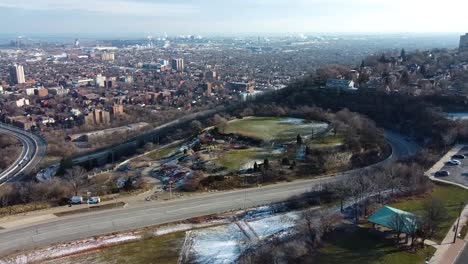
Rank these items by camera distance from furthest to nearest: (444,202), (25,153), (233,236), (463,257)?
1. (25,153)
2. (444,202)
3. (233,236)
4. (463,257)

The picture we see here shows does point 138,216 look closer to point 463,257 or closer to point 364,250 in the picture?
point 364,250

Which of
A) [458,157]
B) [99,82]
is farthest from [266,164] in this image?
[99,82]

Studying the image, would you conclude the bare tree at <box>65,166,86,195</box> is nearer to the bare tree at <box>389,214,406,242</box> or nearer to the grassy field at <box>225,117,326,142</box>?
the grassy field at <box>225,117,326,142</box>

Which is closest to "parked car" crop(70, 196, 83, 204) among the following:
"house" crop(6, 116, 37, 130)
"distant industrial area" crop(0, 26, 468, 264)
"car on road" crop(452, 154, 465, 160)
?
"distant industrial area" crop(0, 26, 468, 264)

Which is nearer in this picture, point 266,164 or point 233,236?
point 233,236

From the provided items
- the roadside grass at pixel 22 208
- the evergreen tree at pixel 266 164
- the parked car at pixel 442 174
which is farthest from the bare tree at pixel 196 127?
the parked car at pixel 442 174

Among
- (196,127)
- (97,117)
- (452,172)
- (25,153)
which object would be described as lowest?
(25,153)

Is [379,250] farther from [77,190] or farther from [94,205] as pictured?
[77,190]
